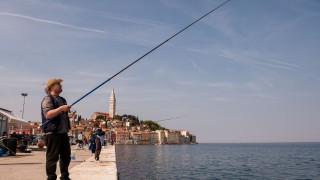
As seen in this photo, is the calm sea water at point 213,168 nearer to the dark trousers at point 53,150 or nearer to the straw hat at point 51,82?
the dark trousers at point 53,150

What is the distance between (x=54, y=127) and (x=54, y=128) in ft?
0.05

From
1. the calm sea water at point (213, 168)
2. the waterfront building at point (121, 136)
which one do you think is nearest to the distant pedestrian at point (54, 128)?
the calm sea water at point (213, 168)

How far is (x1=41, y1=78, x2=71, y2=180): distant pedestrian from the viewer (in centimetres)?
438

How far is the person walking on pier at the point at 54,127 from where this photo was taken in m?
4.38

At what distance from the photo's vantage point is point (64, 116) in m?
4.62

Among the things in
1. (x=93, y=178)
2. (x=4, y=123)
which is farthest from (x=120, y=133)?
(x=93, y=178)

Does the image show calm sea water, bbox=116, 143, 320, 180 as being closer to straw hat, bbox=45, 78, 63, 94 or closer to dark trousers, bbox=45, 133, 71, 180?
dark trousers, bbox=45, 133, 71, 180

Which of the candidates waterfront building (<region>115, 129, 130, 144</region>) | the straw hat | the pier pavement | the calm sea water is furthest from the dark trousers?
waterfront building (<region>115, 129, 130, 144</region>)

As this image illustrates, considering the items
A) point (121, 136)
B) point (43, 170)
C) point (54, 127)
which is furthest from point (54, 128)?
point (121, 136)

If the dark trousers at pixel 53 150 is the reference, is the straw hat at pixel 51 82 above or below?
above

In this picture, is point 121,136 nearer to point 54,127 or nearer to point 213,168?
point 213,168

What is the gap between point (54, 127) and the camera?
4.45m

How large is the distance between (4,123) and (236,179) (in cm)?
1766

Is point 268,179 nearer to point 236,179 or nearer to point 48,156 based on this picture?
point 236,179
